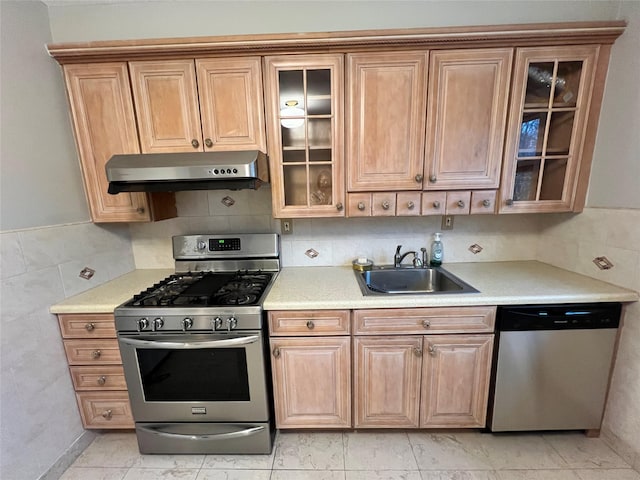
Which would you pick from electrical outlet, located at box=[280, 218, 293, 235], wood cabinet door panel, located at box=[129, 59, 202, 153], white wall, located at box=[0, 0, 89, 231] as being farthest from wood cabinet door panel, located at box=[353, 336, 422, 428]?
white wall, located at box=[0, 0, 89, 231]

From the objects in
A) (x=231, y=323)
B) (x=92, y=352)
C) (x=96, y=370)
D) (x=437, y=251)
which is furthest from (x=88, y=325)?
(x=437, y=251)

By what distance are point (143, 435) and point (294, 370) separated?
930 millimetres

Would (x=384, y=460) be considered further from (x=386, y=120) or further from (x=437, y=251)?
(x=386, y=120)

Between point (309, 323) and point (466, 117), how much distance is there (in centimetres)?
141

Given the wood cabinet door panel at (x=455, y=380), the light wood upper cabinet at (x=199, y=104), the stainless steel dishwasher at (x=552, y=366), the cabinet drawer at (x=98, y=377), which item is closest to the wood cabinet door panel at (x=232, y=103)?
the light wood upper cabinet at (x=199, y=104)

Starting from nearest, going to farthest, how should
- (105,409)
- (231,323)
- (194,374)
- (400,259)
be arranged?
(231,323) → (194,374) → (105,409) → (400,259)

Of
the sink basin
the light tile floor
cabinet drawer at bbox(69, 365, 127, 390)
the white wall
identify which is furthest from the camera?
the sink basin

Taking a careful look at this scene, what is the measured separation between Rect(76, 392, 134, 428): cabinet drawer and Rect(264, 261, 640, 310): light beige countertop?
1.08 metres

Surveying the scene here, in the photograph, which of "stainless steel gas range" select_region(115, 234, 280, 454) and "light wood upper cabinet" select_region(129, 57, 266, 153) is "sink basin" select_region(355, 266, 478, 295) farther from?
"light wood upper cabinet" select_region(129, 57, 266, 153)

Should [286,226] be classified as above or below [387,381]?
above

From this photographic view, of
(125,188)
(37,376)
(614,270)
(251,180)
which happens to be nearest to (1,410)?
(37,376)

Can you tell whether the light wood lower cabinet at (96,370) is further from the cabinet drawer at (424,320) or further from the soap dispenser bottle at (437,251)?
the soap dispenser bottle at (437,251)

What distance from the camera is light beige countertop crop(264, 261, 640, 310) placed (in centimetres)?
136

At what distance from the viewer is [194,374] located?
1445 millimetres
